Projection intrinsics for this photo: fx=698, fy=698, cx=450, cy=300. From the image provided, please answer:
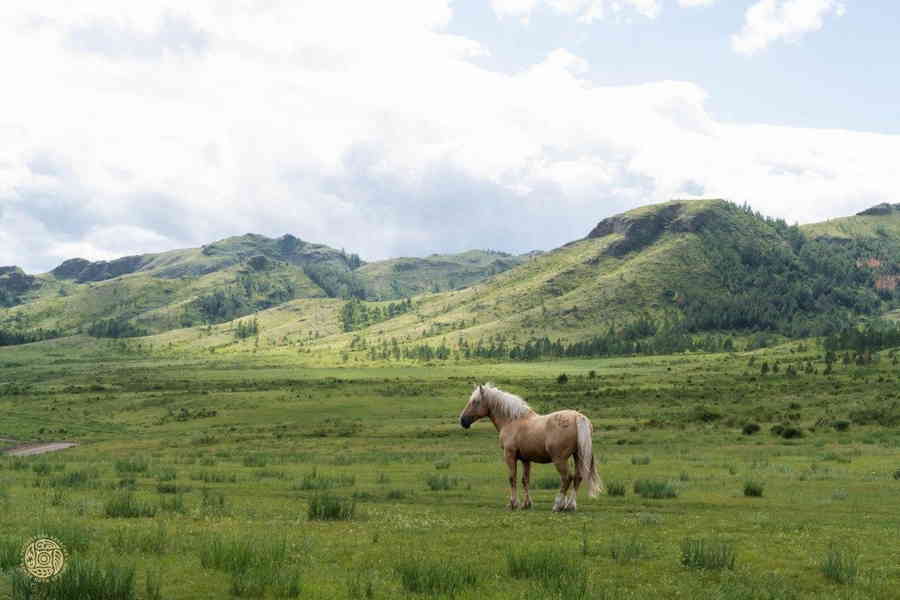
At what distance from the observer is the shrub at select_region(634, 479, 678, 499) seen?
77.6 feet

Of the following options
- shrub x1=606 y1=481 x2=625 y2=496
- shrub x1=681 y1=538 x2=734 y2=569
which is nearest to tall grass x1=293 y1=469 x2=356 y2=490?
shrub x1=606 y1=481 x2=625 y2=496

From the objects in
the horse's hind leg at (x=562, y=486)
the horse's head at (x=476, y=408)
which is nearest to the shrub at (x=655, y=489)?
the horse's hind leg at (x=562, y=486)

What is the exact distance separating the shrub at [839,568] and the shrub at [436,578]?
6.32 metres

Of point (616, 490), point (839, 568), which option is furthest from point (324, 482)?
point (839, 568)

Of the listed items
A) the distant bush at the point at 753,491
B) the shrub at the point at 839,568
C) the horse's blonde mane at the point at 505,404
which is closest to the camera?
the shrub at the point at 839,568

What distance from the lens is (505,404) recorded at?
847 inches

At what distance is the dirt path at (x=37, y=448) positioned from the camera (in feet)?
162

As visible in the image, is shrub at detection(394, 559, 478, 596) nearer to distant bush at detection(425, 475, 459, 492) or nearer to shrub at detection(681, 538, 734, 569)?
shrub at detection(681, 538, 734, 569)

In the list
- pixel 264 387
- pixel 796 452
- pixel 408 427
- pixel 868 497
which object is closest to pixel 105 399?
pixel 264 387

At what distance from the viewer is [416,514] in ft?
65.8

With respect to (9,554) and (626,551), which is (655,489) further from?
(9,554)

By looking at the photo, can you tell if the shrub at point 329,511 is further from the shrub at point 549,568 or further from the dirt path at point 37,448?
the dirt path at point 37,448

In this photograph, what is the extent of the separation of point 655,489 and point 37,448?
48152 millimetres

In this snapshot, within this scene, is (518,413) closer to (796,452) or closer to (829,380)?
(796,452)
